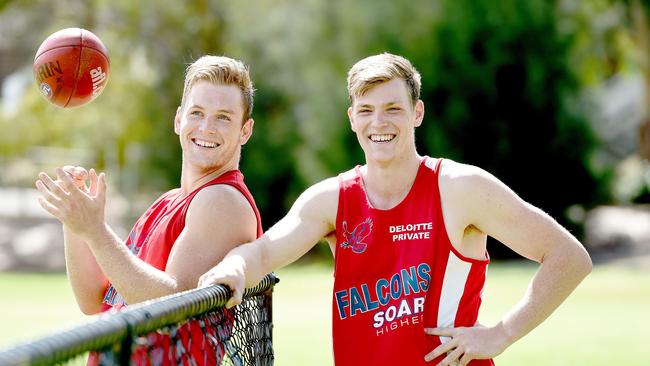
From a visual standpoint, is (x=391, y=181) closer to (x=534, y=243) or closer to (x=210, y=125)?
(x=534, y=243)

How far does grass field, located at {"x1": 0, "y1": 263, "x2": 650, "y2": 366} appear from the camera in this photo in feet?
35.4

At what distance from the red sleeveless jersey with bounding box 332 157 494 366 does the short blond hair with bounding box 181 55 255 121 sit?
0.64 meters

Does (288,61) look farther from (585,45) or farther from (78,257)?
(78,257)

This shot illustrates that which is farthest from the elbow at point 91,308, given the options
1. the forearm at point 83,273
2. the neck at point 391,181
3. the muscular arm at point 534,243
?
the muscular arm at point 534,243

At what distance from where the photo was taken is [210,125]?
3814 millimetres

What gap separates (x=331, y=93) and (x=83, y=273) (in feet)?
65.2

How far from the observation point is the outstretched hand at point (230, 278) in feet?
10.8

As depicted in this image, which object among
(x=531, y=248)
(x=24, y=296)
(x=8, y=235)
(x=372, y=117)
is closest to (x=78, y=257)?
(x=372, y=117)

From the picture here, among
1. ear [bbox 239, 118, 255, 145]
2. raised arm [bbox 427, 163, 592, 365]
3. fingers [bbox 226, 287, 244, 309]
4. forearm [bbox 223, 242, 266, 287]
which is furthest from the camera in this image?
ear [bbox 239, 118, 255, 145]

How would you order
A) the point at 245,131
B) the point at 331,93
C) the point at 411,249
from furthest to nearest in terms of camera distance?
the point at 331,93 → the point at 245,131 → the point at 411,249

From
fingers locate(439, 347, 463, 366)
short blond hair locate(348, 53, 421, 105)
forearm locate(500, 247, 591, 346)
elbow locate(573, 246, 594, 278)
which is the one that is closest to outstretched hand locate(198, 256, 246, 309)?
fingers locate(439, 347, 463, 366)

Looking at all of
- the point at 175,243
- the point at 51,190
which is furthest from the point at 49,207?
the point at 175,243

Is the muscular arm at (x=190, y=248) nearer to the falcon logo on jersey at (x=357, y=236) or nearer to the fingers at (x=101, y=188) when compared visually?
the fingers at (x=101, y=188)

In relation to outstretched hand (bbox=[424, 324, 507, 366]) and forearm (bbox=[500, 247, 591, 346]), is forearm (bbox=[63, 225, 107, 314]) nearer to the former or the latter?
outstretched hand (bbox=[424, 324, 507, 366])
